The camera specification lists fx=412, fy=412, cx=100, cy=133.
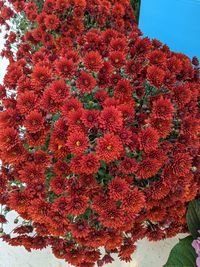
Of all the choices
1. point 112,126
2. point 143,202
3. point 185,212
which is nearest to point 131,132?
point 112,126

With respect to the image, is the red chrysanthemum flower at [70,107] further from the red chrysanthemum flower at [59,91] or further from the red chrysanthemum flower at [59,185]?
the red chrysanthemum flower at [59,185]

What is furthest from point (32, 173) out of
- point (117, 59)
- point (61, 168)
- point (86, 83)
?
point (117, 59)

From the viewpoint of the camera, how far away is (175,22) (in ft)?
6.54

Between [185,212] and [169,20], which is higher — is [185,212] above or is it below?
below

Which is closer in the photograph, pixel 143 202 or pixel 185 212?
pixel 143 202

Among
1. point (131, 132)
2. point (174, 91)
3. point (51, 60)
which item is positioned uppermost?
point (51, 60)

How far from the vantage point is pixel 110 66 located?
48.8 inches

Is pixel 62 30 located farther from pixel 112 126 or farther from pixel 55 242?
pixel 55 242

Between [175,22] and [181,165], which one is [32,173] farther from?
[175,22]

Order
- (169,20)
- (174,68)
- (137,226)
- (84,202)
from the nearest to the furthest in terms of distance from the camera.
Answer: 1. (84,202)
2. (137,226)
3. (174,68)
4. (169,20)

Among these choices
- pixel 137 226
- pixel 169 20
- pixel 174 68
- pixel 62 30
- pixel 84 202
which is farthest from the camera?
pixel 169 20

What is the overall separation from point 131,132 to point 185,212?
33cm

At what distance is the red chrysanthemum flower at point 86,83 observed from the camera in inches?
45.8

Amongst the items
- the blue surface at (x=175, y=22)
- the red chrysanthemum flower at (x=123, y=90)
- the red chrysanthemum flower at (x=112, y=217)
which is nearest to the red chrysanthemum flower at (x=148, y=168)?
the red chrysanthemum flower at (x=112, y=217)
